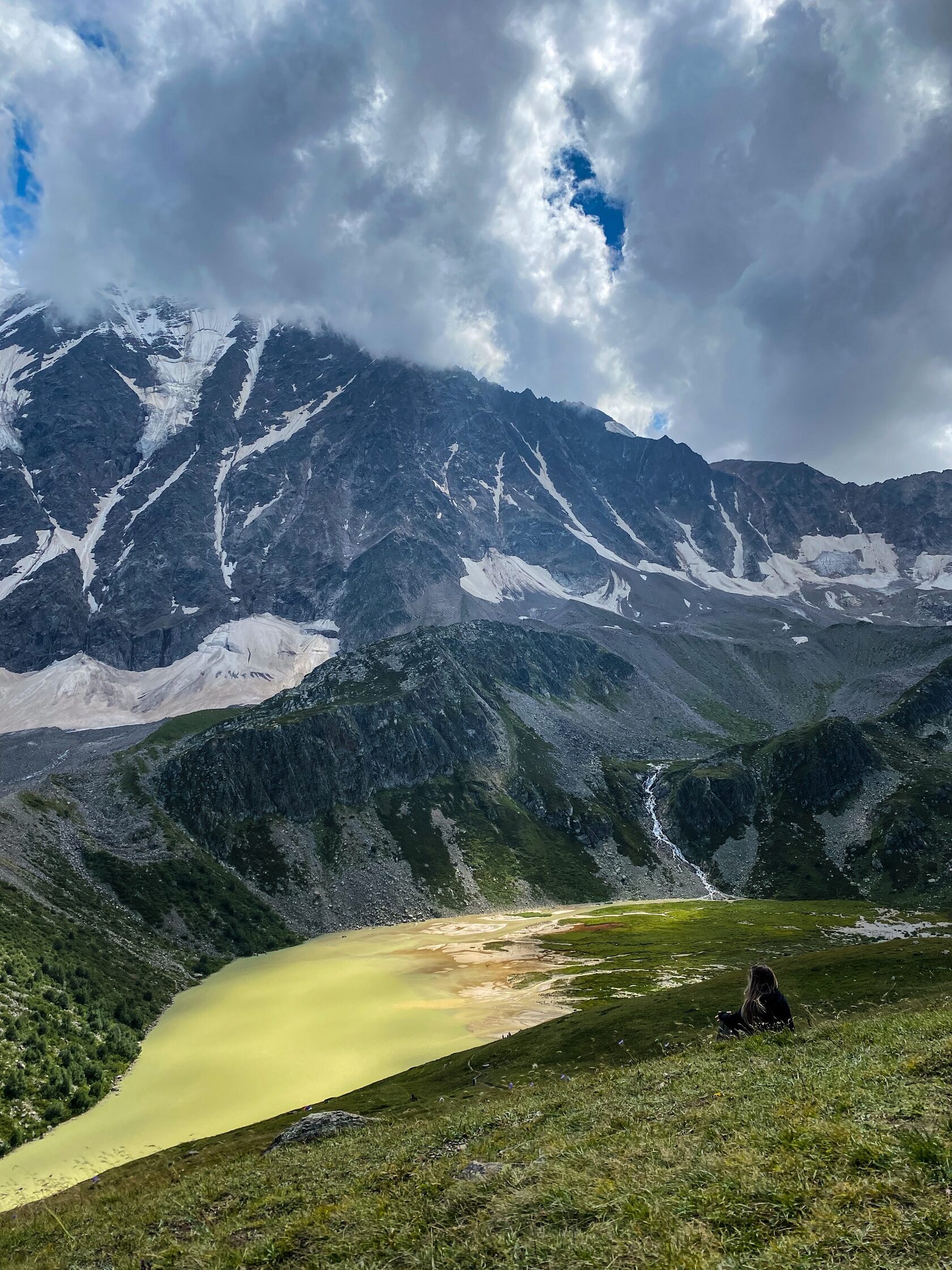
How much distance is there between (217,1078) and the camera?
5662 cm

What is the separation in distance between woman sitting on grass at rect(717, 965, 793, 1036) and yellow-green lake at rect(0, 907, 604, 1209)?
36884 mm

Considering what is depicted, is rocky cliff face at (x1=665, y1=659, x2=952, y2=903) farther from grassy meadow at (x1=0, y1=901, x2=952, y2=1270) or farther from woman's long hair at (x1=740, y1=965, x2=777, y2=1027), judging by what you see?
woman's long hair at (x1=740, y1=965, x2=777, y2=1027)

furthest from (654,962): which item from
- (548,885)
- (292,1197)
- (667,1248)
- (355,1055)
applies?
(667,1248)

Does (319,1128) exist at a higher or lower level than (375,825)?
lower

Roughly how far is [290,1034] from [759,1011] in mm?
56479

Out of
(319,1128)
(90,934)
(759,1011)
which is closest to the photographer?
(759,1011)

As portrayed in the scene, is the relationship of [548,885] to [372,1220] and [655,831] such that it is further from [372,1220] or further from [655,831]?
[372,1220]

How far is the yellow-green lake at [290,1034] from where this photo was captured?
45.5 meters

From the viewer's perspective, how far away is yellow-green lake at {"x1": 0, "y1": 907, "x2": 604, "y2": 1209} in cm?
4550

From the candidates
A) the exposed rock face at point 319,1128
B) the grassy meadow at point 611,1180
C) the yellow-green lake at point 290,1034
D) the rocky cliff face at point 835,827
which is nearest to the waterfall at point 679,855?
the rocky cliff face at point 835,827

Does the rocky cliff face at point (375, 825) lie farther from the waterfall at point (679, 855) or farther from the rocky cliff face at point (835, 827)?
the rocky cliff face at point (835, 827)

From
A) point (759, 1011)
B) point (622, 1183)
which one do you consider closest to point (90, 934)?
point (759, 1011)

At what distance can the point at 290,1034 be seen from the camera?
224 feet

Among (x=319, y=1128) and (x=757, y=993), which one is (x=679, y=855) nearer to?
(x=757, y=993)
